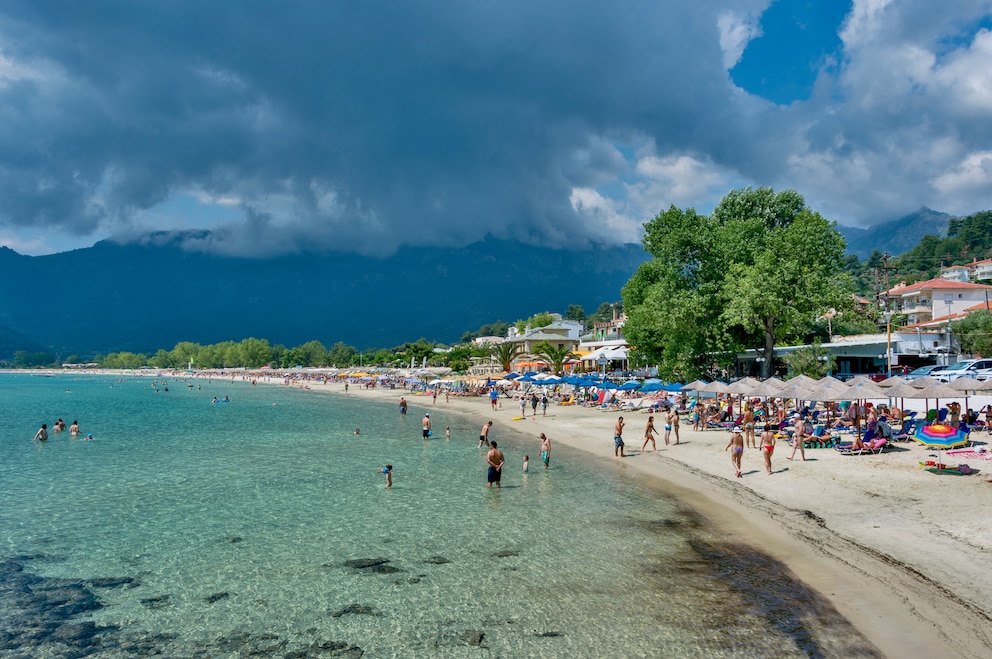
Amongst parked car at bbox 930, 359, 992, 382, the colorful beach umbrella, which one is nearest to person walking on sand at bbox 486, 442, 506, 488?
the colorful beach umbrella

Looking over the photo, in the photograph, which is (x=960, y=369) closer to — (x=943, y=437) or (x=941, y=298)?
(x=943, y=437)

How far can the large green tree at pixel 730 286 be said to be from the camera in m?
32.7

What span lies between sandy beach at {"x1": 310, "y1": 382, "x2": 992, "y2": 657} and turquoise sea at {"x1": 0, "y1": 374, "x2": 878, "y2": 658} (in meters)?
0.67

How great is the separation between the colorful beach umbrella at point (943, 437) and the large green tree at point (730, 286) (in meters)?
14.1

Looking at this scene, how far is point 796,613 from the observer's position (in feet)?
29.7

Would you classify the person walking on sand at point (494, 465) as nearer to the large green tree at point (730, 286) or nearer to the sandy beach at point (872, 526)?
the sandy beach at point (872, 526)

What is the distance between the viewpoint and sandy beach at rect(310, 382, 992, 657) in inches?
328

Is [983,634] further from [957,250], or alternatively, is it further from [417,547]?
[957,250]

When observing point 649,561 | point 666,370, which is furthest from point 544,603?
point 666,370

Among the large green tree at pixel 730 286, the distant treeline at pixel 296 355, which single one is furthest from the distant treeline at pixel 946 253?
the large green tree at pixel 730 286

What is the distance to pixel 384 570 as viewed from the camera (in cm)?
1159

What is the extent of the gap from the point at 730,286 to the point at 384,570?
2891 centimetres

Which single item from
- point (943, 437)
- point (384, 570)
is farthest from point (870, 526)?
point (384, 570)

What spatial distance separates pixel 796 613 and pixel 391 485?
44.0ft
